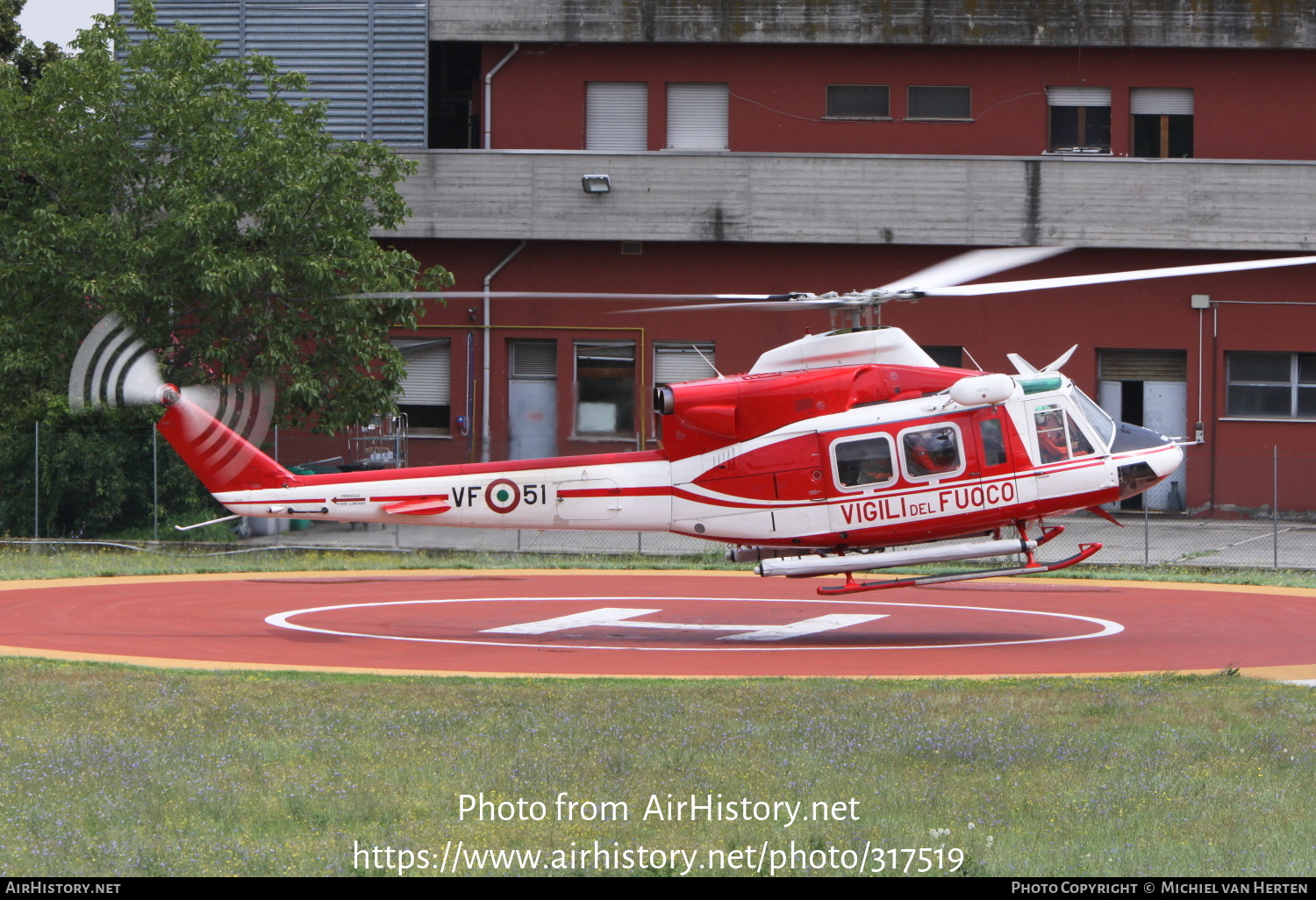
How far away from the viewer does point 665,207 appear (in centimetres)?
3369

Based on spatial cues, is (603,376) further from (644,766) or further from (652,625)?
(644,766)

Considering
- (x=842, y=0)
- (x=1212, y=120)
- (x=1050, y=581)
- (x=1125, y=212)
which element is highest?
(x=842, y=0)

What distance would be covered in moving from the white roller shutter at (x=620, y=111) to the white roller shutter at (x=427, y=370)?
6086 mm

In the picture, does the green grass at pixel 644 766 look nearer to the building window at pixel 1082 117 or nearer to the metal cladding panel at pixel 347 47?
the metal cladding panel at pixel 347 47

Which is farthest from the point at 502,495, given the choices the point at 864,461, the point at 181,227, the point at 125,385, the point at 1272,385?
the point at 1272,385

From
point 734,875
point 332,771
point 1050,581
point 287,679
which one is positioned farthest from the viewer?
point 1050,581

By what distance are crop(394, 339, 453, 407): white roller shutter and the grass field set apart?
21056 millimetres

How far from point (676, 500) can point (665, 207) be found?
58.5ft

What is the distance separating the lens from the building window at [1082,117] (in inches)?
1382

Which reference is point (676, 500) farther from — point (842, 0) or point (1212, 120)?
point (1212, 120)

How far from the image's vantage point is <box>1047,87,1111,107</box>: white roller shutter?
3506cm

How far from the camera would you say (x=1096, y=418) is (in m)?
16.8

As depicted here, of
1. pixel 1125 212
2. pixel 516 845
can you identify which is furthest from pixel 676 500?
pixel 1125 212

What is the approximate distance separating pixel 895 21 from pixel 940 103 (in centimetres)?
220
